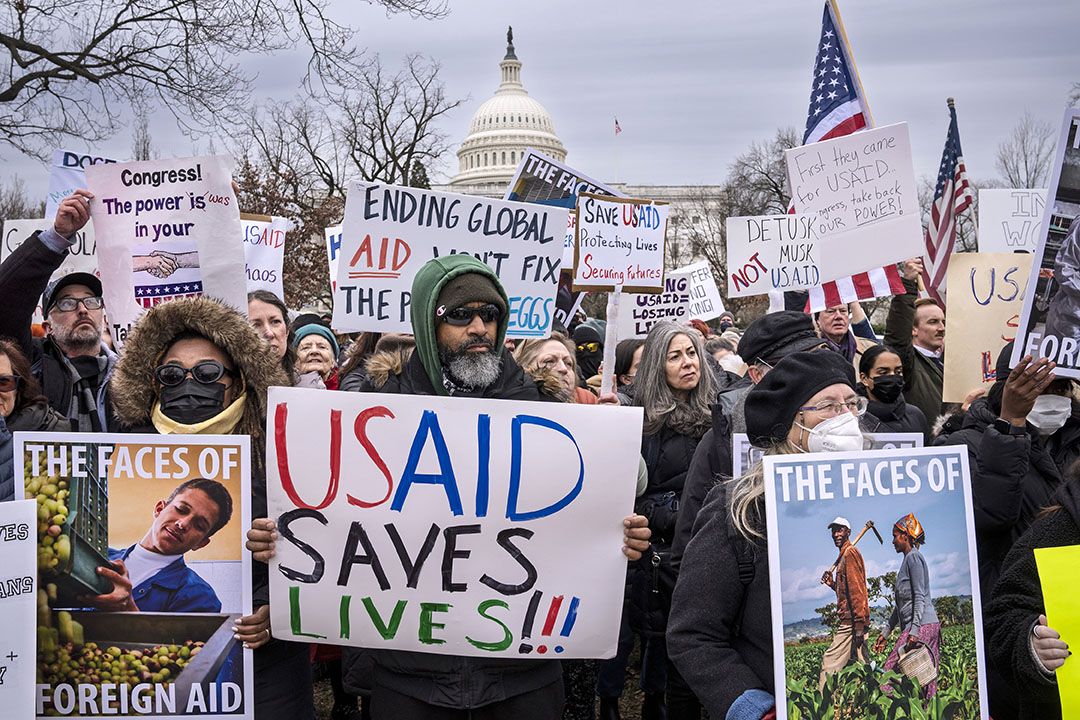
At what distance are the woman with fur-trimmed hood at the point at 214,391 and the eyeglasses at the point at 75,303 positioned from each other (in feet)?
5.48

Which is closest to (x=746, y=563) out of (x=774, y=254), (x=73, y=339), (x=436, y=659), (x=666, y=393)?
(x=436, y=659)

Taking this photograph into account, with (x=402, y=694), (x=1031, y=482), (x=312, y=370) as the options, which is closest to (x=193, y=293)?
(x=312, y=370)

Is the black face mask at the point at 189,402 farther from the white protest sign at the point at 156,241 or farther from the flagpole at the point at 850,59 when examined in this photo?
the flagpole at the point at 850,59

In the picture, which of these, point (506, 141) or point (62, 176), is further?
point (506, 141)

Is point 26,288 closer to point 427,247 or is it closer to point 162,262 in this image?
point 162,262

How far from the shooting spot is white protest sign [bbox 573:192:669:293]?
23.4ft

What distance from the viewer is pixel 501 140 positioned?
347ft

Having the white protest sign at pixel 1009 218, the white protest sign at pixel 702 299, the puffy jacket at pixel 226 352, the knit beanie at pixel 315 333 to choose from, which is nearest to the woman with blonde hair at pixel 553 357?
the knit beanie at pixel 315 333

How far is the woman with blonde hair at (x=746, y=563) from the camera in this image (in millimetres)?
2633

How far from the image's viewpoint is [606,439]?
10.8 feet

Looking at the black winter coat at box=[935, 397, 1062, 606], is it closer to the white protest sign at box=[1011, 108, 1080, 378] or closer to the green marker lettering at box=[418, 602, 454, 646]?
the white protest sign at box=[1011, 108, 1080, 378]

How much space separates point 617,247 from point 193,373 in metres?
4.36

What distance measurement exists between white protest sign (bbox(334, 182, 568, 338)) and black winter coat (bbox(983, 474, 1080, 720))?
3.12 m

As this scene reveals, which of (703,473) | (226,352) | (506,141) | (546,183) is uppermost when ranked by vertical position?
(506,141)
